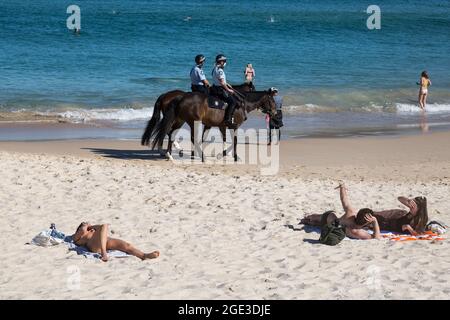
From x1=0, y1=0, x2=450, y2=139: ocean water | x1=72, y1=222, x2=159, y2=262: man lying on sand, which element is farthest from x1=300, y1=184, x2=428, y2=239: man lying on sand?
x1=0, y1=0, x2=450, y2=139: ocean water

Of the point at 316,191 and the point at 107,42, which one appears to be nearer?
the point at 316,191

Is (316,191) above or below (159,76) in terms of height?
below

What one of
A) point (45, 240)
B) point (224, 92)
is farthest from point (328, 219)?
point (224, 92)

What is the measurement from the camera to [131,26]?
162 ft

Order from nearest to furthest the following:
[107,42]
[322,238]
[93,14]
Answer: [322,238]
[107,42]
[93,14]

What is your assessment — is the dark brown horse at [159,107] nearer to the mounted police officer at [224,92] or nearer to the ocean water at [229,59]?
the mounted police officer at [224,92]

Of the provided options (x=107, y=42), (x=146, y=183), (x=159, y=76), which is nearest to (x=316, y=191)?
(x=146, y=183)

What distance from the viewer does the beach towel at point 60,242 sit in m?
11.1

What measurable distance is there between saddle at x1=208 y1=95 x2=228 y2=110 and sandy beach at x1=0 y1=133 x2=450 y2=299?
4.01ft

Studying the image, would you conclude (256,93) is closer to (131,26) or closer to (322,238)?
(322,238)

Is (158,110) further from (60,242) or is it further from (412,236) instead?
(412,236)

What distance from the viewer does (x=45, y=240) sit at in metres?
11.5

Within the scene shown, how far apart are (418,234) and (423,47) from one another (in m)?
37.5
